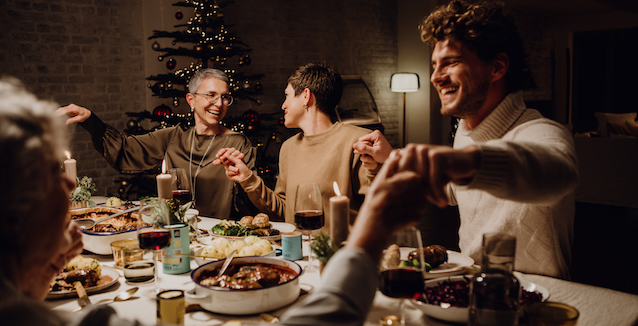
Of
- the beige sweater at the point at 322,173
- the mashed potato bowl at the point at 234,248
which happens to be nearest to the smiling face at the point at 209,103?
the beige sweater at the point at 322,173

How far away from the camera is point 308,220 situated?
5.41 ft

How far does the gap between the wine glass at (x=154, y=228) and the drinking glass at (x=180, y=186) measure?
53 cm

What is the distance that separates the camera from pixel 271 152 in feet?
23.3

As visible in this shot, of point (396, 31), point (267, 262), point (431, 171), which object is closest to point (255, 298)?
point (267, 262)

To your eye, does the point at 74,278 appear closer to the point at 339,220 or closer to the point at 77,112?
the point at 339,220

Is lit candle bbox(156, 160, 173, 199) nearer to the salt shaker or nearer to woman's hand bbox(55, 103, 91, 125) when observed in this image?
woman's hand bbox(55, 103, 91, 125)

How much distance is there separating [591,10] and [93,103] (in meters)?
9.47

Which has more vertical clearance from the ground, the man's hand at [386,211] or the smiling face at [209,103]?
the smiling face at [209,103]

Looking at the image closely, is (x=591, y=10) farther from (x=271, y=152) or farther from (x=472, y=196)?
(x=472, y=196)

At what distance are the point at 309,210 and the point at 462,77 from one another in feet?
2.34

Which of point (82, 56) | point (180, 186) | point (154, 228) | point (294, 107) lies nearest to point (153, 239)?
point (154, 228)

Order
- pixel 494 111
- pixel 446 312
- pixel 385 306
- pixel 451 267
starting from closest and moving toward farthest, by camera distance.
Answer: pixel 446 312 < pixel 385 306 < pixel 451 267 < pixel 494 111

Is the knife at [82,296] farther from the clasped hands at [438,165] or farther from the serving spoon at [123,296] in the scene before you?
the clasped hands at [438,165]

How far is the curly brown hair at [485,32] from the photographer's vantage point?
1707 mm
